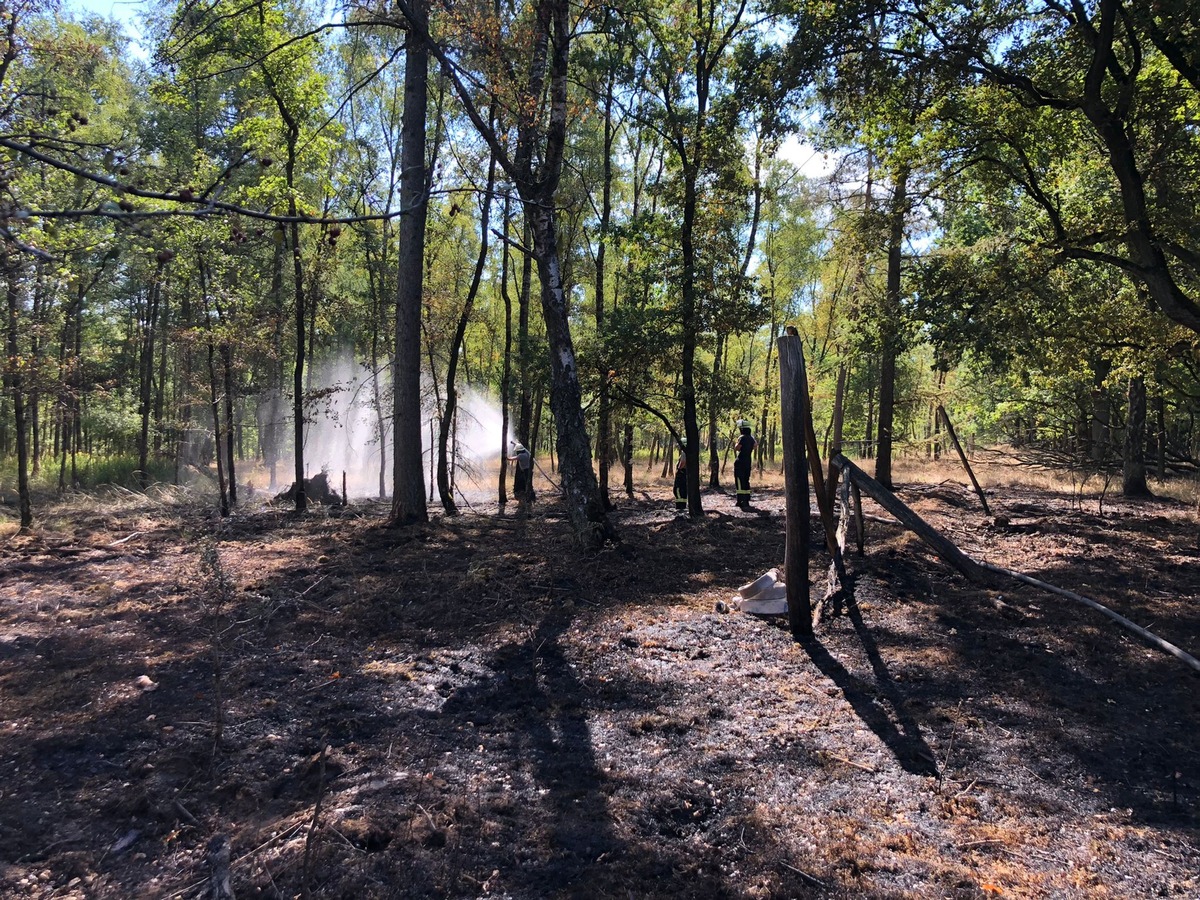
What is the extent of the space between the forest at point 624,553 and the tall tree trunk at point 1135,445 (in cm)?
8

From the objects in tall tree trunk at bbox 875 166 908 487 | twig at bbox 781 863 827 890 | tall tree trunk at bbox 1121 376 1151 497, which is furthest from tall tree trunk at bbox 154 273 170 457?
tall tree trunk at bbox 1121 376 1151 497

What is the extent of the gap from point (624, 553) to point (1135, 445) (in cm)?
1486

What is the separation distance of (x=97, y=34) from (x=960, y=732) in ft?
43.3

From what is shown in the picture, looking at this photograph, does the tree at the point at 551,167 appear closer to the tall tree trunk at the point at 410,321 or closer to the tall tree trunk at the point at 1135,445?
the tall tree trunk at the point at 410,321

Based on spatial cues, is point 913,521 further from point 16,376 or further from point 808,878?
point 16,376

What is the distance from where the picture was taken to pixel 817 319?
1304 inches

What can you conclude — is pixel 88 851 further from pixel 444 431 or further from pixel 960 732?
pixel 444 431

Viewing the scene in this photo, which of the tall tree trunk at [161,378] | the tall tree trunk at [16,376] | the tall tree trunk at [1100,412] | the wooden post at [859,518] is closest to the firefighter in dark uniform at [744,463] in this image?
the wooden post at [859,518]

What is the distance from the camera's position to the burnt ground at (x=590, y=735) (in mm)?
2902

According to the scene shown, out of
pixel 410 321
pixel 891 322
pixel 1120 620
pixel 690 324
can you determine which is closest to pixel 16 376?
pixel 410 321

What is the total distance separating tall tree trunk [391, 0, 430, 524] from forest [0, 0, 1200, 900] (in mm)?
83

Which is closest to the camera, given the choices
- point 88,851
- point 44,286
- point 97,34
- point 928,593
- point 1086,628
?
point 88,851

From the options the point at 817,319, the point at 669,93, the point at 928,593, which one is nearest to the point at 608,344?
the point at 669,93

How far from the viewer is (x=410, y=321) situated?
11141 millimetres
